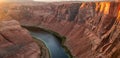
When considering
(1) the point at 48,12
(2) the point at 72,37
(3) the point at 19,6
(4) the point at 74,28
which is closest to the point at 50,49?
(2) the point at 72,37

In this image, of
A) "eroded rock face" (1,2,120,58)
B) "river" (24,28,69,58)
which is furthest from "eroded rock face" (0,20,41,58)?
"eroded rock face" (1,2,120,58)

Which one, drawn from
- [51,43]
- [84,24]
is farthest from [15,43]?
[84,24]

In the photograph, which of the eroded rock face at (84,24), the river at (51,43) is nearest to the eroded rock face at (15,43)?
the river at (51,43)

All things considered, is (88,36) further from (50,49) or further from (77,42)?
(50,49)

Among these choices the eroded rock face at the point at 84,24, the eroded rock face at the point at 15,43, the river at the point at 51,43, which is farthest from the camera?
the river at the point at 51,43

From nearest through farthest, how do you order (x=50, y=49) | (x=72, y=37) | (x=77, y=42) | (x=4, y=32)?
1. (x=4, y=32)
2. (x=50, y=49)
3. (x=77, y=42)
4. (x=72, y=37)

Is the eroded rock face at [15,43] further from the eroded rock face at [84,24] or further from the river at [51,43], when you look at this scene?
the eroded rock face at [84,24]

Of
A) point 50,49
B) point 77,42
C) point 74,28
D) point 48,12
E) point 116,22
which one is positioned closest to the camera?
point 116,22
